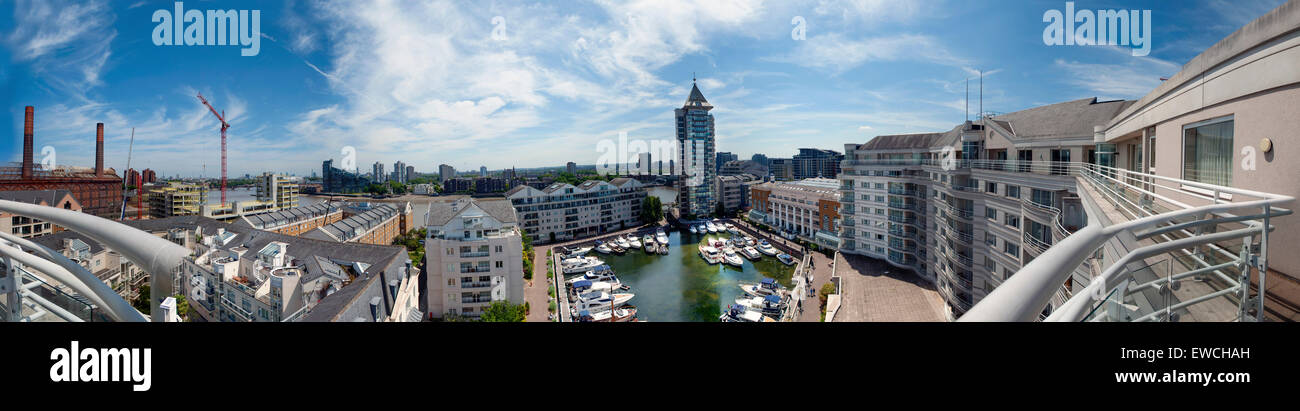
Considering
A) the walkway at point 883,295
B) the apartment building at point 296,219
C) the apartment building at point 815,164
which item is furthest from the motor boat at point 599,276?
the apartment building at point 815,164

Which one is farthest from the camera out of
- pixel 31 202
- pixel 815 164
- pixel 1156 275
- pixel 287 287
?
pixel 815 164

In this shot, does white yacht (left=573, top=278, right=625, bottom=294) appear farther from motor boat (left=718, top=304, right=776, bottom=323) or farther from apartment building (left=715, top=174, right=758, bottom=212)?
apartment building (left=715, top=174, right=758, bottom=212)

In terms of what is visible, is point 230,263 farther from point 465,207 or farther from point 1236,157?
point 1236,157

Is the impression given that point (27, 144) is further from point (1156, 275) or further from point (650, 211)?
point (650, 211)

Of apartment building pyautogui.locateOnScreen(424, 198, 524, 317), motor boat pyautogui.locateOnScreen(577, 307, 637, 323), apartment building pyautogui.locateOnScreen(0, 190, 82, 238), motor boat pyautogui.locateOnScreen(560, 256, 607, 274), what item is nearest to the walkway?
motor boat pyautogui.locateOnScreen(577, 307, 637, 323)

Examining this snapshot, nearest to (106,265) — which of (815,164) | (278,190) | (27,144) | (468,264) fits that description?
(27,144)
